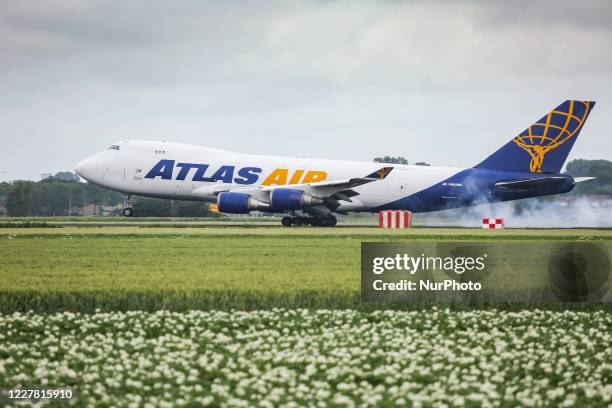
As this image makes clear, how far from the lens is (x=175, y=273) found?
63.6 feet

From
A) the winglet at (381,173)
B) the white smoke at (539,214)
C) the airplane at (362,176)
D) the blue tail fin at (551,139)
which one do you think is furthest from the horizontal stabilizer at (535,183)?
the winglet at (381,173)

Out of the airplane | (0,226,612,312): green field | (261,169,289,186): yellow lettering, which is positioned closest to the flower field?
(0,226,612,312): green field

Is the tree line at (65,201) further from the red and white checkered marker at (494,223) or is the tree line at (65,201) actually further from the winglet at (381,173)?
the red and white checkered marker at (494,223)

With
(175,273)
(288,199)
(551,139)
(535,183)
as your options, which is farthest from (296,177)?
(175,273)

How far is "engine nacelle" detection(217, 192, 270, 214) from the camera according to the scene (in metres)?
45.4

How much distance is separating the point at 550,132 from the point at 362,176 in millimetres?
10622

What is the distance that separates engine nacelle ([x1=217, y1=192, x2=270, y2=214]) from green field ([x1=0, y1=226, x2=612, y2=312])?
13.4m

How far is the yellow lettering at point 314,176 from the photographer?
48.3m

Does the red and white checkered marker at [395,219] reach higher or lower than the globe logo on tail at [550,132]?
lower

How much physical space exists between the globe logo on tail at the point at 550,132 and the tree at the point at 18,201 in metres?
52.3

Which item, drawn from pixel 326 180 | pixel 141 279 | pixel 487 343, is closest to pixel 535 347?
pixel 487 343

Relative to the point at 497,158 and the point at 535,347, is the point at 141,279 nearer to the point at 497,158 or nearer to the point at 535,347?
the point at 535,347

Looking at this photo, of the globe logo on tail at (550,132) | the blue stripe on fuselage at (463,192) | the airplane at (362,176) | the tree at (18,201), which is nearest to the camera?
the airplane at (362,176)

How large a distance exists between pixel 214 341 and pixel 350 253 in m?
13.7
